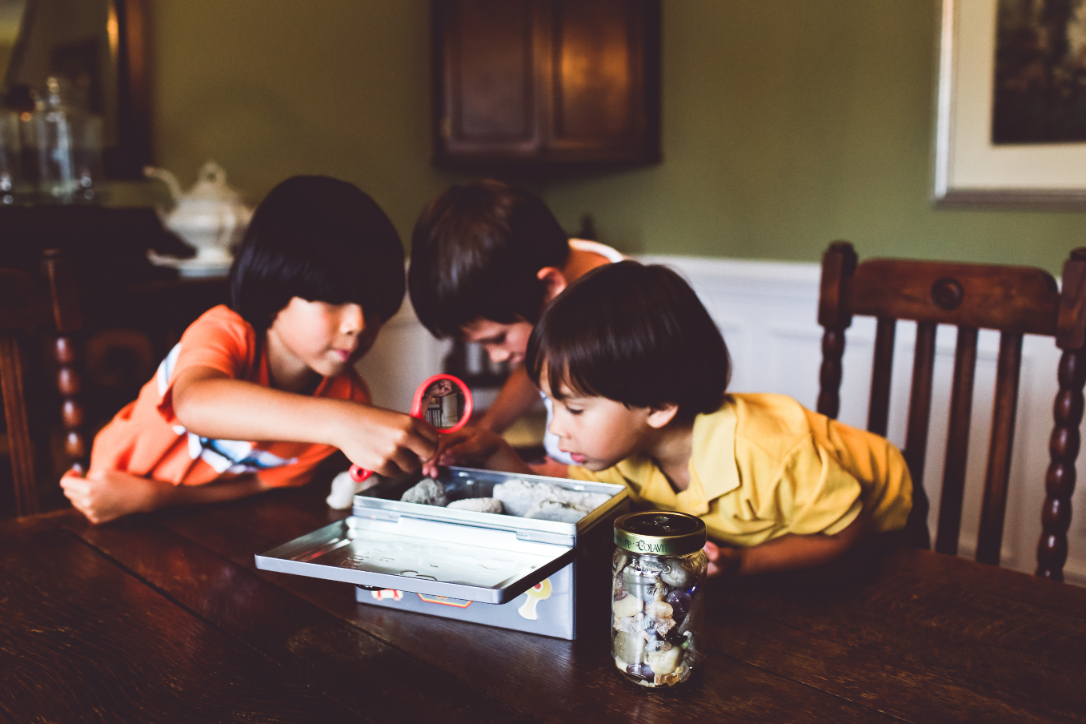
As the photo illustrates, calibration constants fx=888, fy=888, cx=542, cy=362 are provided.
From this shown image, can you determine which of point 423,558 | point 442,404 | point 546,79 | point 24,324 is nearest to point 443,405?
point 442,404

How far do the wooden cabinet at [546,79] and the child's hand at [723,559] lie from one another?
2.28 meters

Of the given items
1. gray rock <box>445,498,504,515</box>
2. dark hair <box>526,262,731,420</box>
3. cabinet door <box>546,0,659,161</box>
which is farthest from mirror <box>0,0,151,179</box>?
gray rock <box>445,498,504,515</box>

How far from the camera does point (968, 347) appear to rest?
1.29 meters

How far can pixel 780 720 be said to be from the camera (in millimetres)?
648

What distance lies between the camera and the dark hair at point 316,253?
3.96ft

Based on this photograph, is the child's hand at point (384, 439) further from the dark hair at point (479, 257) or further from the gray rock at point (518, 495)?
the dark hair at point (479, 257)

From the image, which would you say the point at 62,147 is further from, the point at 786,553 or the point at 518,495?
the point at 786,553

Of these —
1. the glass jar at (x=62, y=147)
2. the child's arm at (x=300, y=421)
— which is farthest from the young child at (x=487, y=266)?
the glass jar at (x=62, y=147)

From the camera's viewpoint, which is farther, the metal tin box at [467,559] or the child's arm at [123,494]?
the child's arm at [123,494]

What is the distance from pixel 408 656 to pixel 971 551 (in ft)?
7.62

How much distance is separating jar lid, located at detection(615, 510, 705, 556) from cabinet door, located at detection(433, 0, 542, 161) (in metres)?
2.42

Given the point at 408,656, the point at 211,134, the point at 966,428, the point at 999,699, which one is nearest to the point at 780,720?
the point at 999,699

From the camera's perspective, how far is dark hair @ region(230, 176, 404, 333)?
1.21 m

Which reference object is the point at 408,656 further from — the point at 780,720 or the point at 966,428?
the point at 966,428
